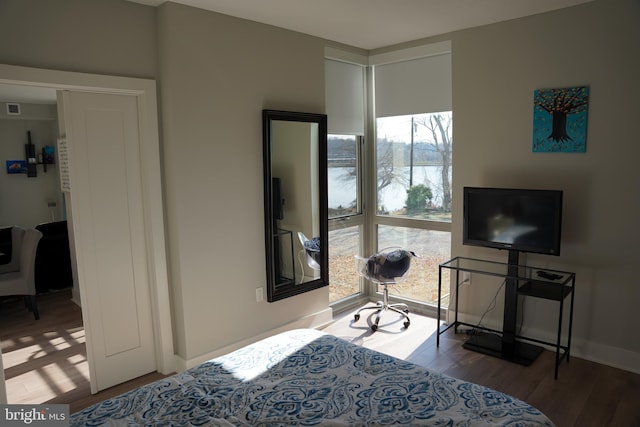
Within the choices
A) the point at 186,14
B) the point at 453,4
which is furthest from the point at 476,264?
the point at 186,14

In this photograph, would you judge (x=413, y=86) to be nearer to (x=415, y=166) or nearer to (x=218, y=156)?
(x=415, y=166)

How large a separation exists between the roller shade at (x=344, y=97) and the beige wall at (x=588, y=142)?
104 cm

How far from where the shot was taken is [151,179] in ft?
10.4

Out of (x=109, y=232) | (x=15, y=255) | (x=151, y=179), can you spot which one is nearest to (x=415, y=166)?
(x=151, y=179)

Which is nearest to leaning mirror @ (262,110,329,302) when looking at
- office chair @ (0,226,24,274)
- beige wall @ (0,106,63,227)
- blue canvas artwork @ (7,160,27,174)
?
office chair @ (0,226,24,274)

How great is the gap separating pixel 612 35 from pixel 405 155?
191cm

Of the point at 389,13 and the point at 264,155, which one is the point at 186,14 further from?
the point at 389,13

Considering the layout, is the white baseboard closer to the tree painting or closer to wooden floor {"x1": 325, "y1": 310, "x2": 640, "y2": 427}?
wooden floor {"x1": 325, "y1": 310, "x2": 640, "y2": 427}

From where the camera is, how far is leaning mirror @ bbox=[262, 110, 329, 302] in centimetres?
370

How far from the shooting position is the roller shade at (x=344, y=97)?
4320 millimetres

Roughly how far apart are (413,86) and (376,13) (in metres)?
1.10

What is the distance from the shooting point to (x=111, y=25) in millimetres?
2920

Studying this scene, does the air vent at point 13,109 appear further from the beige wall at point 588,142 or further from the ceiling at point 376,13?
the beige wall at point 588,142

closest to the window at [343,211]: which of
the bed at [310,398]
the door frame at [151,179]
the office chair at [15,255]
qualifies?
the door frame at [151,179]
